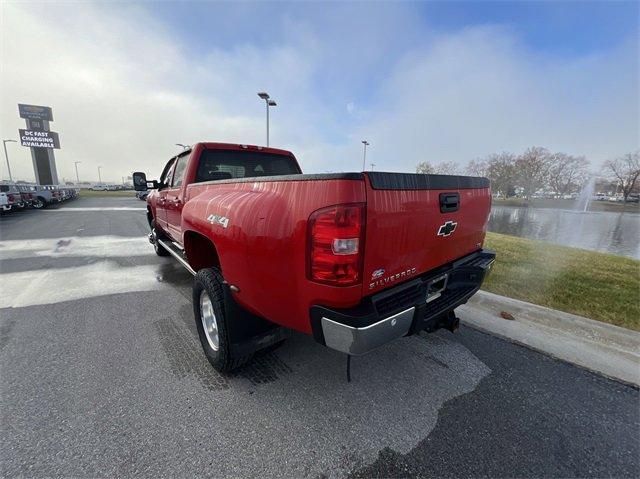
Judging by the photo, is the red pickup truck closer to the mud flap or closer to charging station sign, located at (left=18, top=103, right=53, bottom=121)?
the mud flap

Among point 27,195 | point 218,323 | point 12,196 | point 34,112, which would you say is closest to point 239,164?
point 218,323

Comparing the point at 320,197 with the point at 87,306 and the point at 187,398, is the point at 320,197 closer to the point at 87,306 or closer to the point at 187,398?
the point at 187,398

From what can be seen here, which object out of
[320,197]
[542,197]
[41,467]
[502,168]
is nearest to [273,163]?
[320,197]

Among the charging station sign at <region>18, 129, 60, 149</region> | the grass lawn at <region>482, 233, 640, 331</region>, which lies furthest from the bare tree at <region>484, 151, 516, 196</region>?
the charging station sign at <region>18, 129, 60, 149</region>

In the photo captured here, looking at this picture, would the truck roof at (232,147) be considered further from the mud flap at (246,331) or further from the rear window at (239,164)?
the mud flap at (246,331)

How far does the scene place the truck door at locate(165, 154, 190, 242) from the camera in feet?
12.4

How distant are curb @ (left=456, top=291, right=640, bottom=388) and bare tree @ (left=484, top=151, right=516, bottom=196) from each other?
6387 centimetres

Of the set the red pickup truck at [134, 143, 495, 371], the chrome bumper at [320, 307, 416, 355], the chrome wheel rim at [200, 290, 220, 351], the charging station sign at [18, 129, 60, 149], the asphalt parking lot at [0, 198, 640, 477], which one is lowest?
the asphalt parking lot at [0, 198, 640, 477]

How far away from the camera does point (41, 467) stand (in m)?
1.71

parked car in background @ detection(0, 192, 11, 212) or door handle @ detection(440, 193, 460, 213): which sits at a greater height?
door handle @ detection(440, 193, 460, 213)

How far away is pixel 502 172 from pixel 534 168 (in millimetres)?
6055

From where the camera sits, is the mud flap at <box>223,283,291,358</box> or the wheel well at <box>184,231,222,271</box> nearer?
the mud flap at <box>223,283,291,358</box>

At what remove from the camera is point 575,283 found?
4.77 meters

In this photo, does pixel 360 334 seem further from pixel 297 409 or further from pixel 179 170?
pixel 179 170
